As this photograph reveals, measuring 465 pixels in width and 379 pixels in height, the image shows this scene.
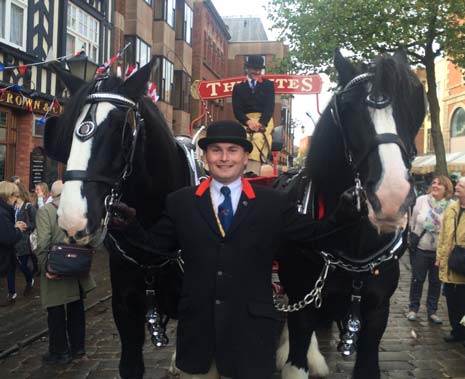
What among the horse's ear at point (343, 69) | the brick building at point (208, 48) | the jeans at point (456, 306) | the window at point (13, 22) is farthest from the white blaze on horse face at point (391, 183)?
the brick building at point (208, 48)

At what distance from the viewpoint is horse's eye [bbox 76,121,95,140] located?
262 centimetres

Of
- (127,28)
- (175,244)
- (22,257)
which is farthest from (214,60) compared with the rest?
(175,244)

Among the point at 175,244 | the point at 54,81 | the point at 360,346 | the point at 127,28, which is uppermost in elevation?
the point at 127,28

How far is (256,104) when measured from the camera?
6043 mm

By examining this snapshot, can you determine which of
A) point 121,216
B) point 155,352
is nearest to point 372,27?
point 155,352

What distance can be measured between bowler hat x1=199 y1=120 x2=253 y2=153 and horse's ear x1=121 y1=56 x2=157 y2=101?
47 centimetres

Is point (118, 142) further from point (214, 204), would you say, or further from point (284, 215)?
point (284, 215)

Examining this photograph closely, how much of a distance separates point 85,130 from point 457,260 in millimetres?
5028

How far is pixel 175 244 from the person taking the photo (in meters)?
3.16

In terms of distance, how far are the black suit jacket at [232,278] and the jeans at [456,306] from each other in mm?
4107

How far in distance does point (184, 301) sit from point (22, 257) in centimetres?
691

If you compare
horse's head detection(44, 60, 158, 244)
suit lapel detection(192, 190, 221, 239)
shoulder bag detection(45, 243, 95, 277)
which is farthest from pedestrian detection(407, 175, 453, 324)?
horse's head detection(44, 60, 158, 244)

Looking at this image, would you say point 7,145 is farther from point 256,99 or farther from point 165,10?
point 165,10

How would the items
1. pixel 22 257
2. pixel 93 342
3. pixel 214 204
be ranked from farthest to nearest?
pixel 22 257 → pixel 93 342 → pixel 214 204
